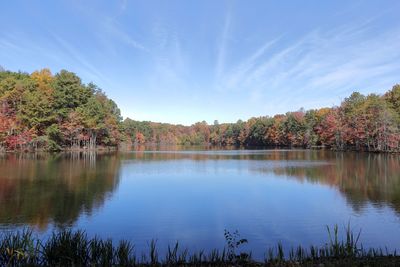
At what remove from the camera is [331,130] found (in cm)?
7719

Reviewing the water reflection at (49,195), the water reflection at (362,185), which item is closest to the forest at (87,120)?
the water reflection at (49,195)

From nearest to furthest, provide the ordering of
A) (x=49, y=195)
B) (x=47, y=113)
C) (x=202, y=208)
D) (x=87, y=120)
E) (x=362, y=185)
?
1. (x=202, y=208)
2. (x=49, y=195)
3. (x=362, y=185)
4. (x=47, y=113)
5. (x=87, y=120)

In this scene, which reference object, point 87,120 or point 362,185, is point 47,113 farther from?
point 362,185

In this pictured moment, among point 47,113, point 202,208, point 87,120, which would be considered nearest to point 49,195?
point 202,208

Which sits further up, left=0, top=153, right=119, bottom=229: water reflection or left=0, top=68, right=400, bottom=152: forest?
left=0, top=68, right=400, bottom=152: forest

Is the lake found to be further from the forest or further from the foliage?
the forest

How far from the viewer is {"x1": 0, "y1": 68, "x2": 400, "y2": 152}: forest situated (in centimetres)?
5053

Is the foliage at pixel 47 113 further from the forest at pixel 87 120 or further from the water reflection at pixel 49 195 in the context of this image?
the water reflection at pixel 49 195

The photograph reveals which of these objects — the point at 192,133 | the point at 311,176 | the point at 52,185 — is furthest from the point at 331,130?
the point at 192,133

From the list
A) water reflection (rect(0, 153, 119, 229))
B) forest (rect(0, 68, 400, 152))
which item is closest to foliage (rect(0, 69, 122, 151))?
forest (rect(0, 68, 400, 152))

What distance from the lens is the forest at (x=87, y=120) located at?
166ft

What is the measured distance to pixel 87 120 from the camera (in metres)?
59.5

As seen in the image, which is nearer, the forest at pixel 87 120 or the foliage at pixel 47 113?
the foliage at pixel 47 113

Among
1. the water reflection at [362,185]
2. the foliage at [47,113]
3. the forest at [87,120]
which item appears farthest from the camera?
the forest at [87,120]
